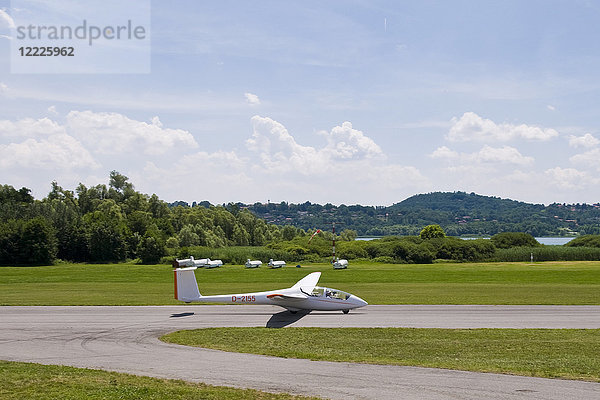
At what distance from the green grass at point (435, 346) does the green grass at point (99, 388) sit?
5951 mm

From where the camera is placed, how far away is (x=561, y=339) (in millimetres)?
25562

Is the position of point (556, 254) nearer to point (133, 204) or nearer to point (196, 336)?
point (196, 336)

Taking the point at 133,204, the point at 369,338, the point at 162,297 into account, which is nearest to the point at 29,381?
the point at 369,338

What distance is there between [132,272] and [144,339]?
174ft

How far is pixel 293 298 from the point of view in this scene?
106 feet

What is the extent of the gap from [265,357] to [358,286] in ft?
111

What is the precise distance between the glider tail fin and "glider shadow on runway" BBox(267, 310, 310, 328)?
559 centimetres

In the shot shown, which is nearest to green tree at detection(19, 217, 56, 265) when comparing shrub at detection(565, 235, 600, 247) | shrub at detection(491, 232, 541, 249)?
shrub at detection(491, 232, 541, 249)

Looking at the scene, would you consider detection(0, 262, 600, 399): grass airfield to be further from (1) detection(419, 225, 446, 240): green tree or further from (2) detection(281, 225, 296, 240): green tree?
(2) detection(281, 225, 296, 240): green tree

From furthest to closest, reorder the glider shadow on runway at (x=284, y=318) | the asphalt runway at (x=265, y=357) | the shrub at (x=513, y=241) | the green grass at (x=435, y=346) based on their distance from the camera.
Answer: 1. the shrub at (x=513, y=241)
2. the glider shadow on runway at (x=284, y=318)
3. the green grass at (x=435, y=346)
4. the asphalt runway at (x=265, y=357)

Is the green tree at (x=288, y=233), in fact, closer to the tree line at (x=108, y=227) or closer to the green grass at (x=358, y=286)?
the tree line at (x=108, y=227)

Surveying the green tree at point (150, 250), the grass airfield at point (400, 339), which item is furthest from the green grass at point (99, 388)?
the green tree at point (150, 250)

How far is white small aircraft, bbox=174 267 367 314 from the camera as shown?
109ft

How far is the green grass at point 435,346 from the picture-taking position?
1977 cm
